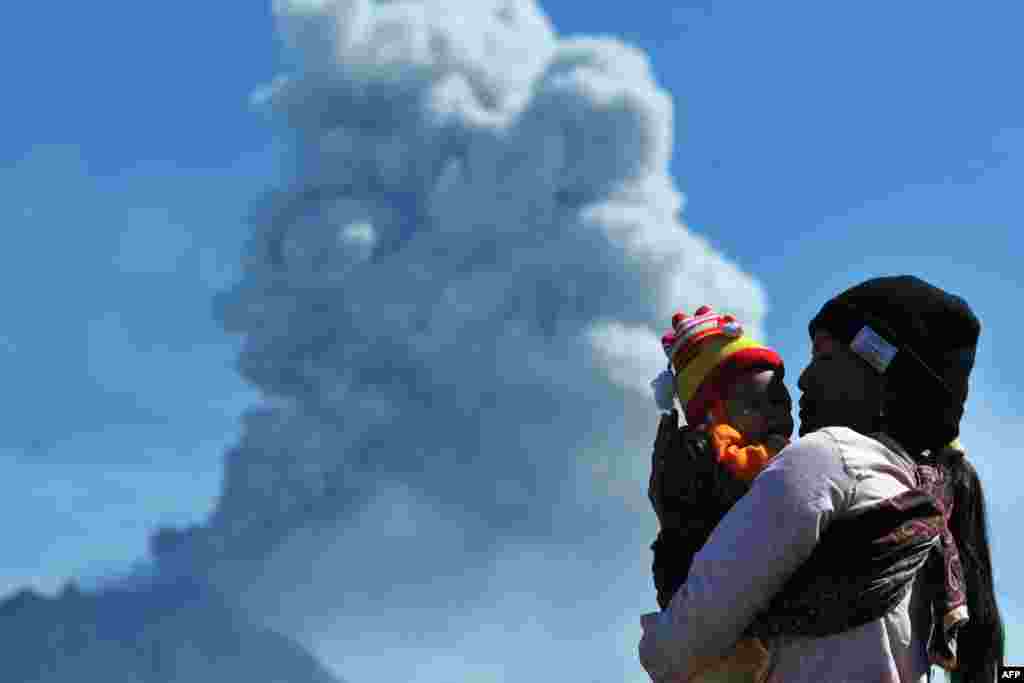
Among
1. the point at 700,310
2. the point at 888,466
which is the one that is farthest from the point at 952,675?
the point at 700,310

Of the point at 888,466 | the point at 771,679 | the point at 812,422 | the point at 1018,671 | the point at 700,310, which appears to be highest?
the point at 700,310

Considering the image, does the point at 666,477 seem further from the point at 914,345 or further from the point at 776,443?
the point at 914,345

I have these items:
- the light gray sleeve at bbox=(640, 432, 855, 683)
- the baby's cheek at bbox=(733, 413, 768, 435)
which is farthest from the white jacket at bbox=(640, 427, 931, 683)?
the baby's cheek at bbox=(733, 413, 768, 435)

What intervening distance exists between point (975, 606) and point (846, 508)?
94cm

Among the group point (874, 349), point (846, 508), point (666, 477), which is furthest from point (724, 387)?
point (846, 508)

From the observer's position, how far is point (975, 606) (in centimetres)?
363

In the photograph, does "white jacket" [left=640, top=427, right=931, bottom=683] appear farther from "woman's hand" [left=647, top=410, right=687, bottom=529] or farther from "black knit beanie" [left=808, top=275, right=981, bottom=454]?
"woman's hand" [left=647, top=410, right=687, bottom=529]

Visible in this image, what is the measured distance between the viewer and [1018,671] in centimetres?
496

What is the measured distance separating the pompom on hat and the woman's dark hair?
687 mm

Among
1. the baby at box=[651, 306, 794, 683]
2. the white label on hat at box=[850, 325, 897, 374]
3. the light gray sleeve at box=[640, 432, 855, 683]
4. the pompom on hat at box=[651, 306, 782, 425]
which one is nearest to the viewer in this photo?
the light gray sleeve at box=[640, 432, 855, 683]

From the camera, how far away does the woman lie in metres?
2.85

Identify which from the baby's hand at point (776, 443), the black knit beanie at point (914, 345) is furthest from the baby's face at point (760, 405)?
the black knit beanie at point (914, 345)

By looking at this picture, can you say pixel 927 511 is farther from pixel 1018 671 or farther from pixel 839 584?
pixel 1018 671

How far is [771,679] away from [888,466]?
Result: 497 mm
